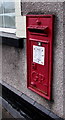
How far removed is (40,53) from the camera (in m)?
2.62

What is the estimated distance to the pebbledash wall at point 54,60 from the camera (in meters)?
2.34

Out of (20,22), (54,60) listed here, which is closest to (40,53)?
(54,60)

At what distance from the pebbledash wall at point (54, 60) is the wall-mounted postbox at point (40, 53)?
0.24ft

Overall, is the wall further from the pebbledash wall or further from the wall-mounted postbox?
the wall-mounted postbox

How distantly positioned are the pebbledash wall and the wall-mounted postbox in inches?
2.9

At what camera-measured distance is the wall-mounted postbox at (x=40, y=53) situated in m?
2.43

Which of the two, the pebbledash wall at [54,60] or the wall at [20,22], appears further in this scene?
the wall at [20,22]

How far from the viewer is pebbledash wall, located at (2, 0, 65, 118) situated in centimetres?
234

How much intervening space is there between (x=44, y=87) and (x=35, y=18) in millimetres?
926

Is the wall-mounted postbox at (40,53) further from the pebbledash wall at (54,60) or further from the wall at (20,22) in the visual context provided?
the wall at (20,22)

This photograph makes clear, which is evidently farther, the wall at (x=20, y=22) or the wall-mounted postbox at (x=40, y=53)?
the wall at (x=20, y=22)

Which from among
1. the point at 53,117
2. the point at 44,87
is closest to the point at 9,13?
→ the point at 44,87

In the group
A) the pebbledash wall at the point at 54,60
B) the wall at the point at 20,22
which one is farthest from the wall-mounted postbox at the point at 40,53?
the wall at the point at 20,22

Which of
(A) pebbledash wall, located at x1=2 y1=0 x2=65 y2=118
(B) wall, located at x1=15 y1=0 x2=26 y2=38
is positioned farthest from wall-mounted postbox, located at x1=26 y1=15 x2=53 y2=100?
(B) wall, located at x1=15 y1=0 x2=26 y2=38
